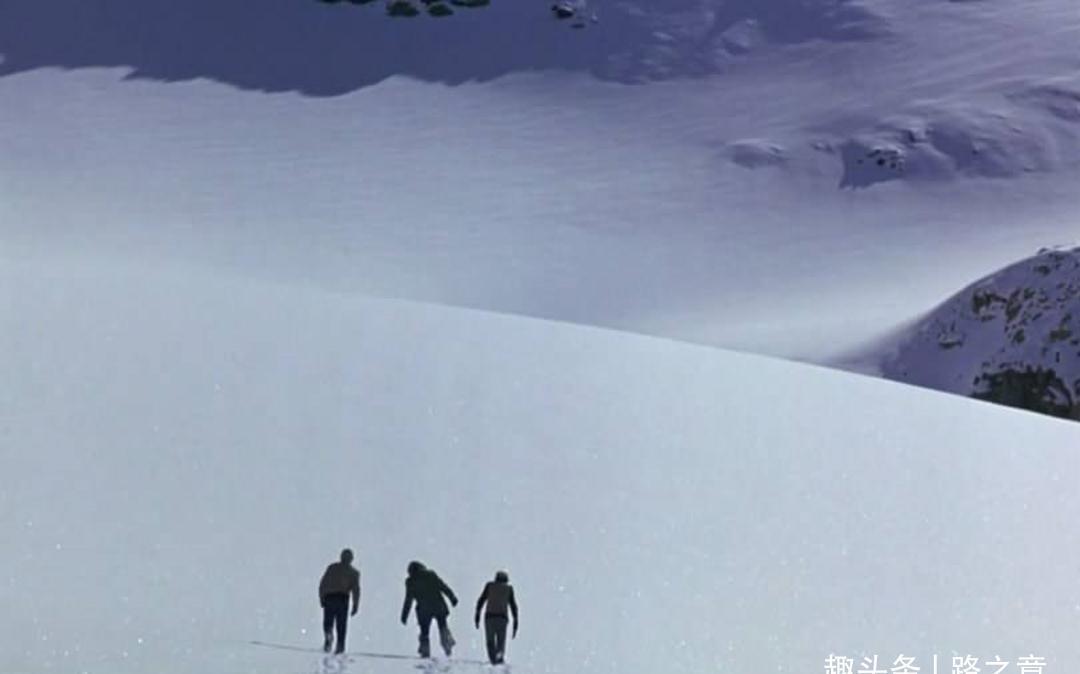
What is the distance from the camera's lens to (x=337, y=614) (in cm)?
1078

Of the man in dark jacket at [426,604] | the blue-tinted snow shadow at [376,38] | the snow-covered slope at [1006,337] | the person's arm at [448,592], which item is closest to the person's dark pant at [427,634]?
the man in dark jacket at [426,604]

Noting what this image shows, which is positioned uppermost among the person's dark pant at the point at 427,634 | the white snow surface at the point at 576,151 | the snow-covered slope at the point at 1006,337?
the white snow surface at the point at 576,151

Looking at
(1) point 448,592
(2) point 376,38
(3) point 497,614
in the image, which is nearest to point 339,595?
(1) point 448,592

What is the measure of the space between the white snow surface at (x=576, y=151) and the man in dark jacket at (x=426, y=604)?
1239 centimetres

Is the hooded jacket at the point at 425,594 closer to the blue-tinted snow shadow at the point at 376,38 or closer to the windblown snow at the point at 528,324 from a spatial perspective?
the windblown snow at the point at 528,324

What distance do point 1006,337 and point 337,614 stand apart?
12.6 m

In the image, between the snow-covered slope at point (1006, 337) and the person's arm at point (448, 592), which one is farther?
the snow-covered slope at point (1006, 337)

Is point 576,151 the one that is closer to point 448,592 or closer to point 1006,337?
point 1006,337

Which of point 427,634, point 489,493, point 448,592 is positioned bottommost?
point 427,634

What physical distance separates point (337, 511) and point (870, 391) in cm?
811

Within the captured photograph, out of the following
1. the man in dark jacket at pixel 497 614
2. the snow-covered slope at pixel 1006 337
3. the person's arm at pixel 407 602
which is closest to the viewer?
the man in dark jacket at pixel 497 614

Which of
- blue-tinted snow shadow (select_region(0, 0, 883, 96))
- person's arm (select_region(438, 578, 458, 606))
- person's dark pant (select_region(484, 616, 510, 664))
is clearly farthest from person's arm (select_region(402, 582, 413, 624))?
blue-tinted snow shadow (select_region(0, 0, 883, 96))

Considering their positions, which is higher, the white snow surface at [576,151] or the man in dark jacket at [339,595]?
the white snow surface at [576,151]

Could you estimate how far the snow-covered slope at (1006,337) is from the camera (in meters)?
21.0
